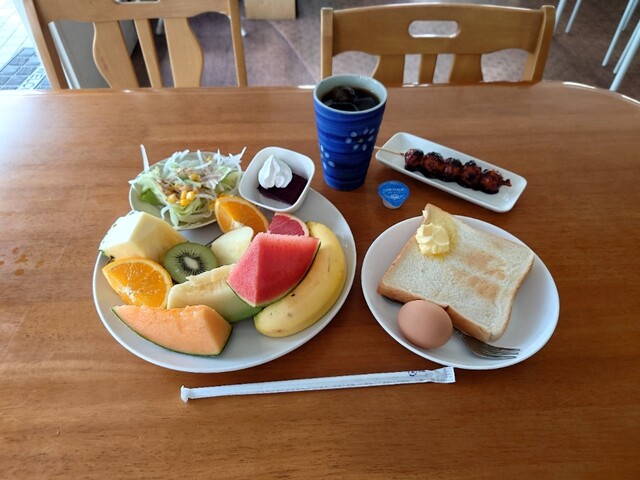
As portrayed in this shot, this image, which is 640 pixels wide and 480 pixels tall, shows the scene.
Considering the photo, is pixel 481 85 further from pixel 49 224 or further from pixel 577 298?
pixel 49 224

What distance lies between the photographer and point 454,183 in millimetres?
1053

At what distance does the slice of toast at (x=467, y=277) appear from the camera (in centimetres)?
79

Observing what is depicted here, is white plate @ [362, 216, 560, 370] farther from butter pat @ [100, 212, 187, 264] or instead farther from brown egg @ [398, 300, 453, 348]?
butter pat @ [100, 212, 187, 264]

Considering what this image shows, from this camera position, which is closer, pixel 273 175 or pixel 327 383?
pixel 327 383

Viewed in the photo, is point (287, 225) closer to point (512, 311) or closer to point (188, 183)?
point (188, 183)

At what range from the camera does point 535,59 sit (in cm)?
136

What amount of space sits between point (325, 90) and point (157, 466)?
77 centimetres

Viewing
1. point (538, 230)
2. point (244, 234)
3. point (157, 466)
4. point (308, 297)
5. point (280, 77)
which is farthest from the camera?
point (280, 77)

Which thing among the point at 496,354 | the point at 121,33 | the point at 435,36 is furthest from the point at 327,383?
the point at 121,33

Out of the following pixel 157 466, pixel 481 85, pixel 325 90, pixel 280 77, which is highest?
pixel 325 90

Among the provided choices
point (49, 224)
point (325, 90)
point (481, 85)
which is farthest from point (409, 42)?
point (49, 224)

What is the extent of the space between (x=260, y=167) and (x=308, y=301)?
1.27 ft

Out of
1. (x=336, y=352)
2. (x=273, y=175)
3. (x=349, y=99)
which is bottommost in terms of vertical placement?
(x=336, y=352)

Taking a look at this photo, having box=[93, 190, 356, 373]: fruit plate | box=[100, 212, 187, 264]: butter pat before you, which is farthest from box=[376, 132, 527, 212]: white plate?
box=[100, 212, 187, 264]: butter pat
